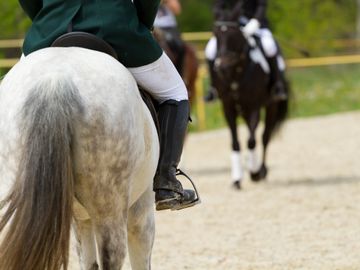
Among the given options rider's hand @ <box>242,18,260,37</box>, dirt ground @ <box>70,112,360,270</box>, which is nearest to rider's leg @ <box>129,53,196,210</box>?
dirt ground @ <box>70,112,360,270</box>

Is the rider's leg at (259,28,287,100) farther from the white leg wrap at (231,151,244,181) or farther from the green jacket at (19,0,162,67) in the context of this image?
the green jacket at (19,0,162,67)

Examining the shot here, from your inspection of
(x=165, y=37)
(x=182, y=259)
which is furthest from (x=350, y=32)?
(x=182, y=259)

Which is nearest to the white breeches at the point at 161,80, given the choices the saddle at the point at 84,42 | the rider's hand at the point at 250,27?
the saddle at the point at 84,42

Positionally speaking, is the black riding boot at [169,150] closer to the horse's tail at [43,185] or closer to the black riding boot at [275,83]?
the horse's tail at [43,185]

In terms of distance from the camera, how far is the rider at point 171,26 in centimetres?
1304

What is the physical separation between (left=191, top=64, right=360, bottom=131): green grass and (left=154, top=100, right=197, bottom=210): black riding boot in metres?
11.6

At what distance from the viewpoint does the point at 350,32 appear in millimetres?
34688

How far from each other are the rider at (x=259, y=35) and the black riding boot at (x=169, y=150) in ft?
22.2

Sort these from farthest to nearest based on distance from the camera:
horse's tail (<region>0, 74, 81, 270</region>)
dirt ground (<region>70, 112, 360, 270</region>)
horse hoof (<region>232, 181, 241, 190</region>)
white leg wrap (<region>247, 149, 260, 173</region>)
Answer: white leg wrap (<region>247, 149, 260, 173</region>) < horse hoof (<region>232, 181, 241, 190</region>) < dirt ground (<region>70, 112, 360, 270</region>) < horse's tail (<region>0, 74, 81, 270</region>)

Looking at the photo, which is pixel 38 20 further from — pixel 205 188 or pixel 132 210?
pixel 205 188

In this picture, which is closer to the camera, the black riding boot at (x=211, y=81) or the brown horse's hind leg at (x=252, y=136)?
the brown horse's hind leg at (x=252, y=136)

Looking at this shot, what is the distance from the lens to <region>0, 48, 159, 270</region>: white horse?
148 inches

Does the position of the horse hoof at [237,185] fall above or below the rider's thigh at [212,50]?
below

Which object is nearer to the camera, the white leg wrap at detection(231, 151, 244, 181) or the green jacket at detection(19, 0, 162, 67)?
the green jacket at detection(19, 0, 162, 67)
